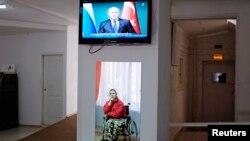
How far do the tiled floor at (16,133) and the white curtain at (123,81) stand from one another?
17.5 ft

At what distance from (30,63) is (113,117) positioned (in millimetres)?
6700

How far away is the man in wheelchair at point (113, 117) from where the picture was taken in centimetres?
328

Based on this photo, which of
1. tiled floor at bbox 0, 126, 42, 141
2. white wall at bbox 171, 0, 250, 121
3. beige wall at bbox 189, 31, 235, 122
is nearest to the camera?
white wall at bbox 171, 0, 250, 121

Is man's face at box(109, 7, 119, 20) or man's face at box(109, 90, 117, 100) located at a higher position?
man's face at box(109, 7, 119, 20)

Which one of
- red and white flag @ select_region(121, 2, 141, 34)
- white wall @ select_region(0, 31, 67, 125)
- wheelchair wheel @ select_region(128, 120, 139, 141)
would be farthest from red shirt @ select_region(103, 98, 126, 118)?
white wall @ select_region(0, 31, 67, 125)

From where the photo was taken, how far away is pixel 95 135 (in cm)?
Result: 342

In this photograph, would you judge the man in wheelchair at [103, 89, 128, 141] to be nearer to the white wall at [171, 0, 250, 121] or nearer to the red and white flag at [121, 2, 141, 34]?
the red and white flag at [121, 2, 141, 34]

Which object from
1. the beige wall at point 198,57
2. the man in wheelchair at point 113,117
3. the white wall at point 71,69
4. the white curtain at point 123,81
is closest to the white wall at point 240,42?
the white curtain at point 123,81

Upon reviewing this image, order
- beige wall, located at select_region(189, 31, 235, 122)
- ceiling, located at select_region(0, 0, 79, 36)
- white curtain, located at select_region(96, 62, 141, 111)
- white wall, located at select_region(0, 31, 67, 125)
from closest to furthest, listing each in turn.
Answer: white curtain, located at select_region(96, 62, 141, 111) < ceiling, located at select_region(0, 0, 79, 36) < white wall, located at select_region(0, 31, 67, 125) < beige wall, located at select_region(189, 31, 235, 122)

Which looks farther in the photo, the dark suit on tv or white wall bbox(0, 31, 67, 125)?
white wall bbox(0, 31, 67, 125)

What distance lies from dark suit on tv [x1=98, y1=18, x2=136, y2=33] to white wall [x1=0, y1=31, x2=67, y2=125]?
585 cm

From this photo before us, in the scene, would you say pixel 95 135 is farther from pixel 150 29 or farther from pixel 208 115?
pixel 208 115

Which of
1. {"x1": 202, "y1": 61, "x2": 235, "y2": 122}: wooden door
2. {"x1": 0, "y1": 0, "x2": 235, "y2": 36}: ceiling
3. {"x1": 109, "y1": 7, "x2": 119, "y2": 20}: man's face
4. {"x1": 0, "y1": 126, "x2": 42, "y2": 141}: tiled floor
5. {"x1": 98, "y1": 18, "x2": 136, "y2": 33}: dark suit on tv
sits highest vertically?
{"x1": 0, "y1": 0, "x2": 235, "y2": 36}: ceiling

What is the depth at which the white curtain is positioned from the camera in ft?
10.6
